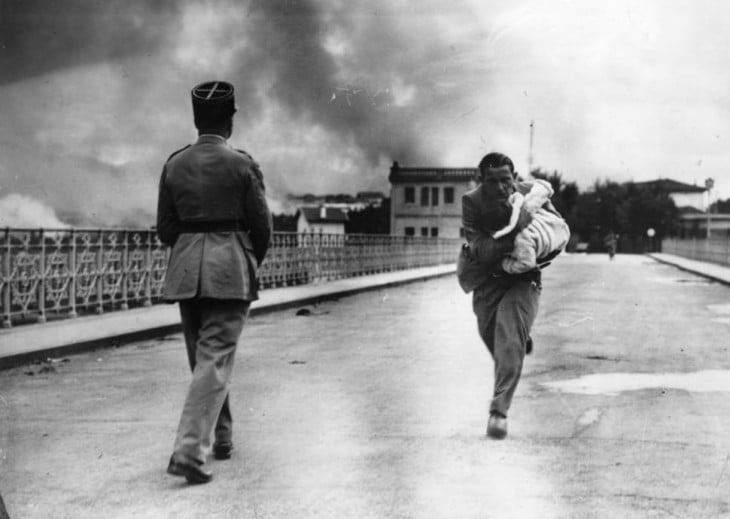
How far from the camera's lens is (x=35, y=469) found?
16.1ft

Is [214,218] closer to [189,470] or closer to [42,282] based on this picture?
[189,470]

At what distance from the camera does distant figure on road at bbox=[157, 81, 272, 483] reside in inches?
182

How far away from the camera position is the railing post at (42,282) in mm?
12273

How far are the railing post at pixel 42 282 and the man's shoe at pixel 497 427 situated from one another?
8.34 metres

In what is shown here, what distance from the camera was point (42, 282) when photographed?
12.4m

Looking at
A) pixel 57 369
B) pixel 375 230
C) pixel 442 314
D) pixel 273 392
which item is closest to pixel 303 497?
pixel 273 392

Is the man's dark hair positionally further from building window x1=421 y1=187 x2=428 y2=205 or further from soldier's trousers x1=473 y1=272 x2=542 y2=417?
building window x1=421 y1=187 x2=428 y2=205

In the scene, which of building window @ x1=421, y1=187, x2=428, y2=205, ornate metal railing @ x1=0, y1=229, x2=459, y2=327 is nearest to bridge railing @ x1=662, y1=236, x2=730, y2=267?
building window @ x1=421, y1=187, x2=428, y2=205

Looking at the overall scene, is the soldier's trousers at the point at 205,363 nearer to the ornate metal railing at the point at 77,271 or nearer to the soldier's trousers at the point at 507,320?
the soldier's trousers at the point at 507,320

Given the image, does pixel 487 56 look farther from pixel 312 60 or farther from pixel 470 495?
pixel 470 495

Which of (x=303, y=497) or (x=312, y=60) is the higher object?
(x=312, y=60)

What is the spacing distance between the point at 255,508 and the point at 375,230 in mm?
75568

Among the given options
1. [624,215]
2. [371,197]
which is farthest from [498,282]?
[624,215]

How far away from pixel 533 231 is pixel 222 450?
7.19 ft
